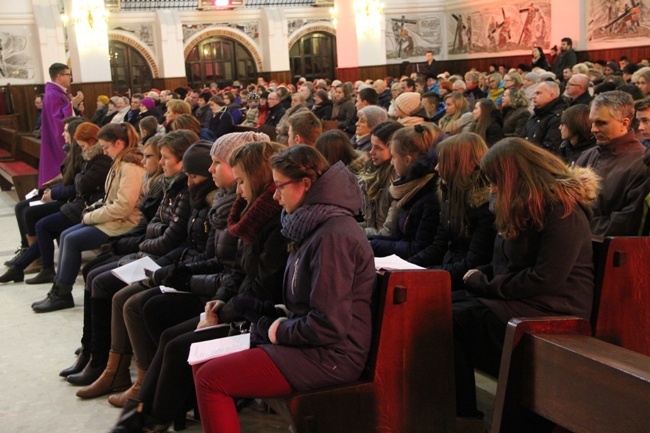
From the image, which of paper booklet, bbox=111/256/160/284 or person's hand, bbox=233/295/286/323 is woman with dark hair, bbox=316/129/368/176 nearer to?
paper booklet, bbox=111/256/160/284

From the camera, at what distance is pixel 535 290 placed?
296 centimetres

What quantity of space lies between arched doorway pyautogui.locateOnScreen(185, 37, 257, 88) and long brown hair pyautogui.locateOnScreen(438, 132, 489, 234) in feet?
74.7

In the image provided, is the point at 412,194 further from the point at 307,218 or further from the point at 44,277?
the point at 44,277

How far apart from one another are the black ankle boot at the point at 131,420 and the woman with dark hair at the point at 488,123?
5.25 meters

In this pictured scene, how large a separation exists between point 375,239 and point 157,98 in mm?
12080

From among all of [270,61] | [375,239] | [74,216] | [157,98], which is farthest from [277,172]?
[270,61]

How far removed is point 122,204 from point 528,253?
3.49m

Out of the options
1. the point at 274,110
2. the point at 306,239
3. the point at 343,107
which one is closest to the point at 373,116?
the point at 306,239

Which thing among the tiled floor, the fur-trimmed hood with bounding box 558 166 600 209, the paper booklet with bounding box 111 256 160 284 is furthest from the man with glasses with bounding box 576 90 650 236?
the paper booklet with bounding box 111 256 160 284

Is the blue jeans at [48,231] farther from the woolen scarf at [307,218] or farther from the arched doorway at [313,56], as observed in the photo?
the arched doorway at [313,56]

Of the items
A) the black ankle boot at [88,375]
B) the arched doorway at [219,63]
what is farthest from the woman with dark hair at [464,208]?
the arched doorway at [219,63]

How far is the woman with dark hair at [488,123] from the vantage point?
7.92 metres

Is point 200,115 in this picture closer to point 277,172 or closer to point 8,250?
point 8,250

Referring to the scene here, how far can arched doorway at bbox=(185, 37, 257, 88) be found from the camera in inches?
1008
